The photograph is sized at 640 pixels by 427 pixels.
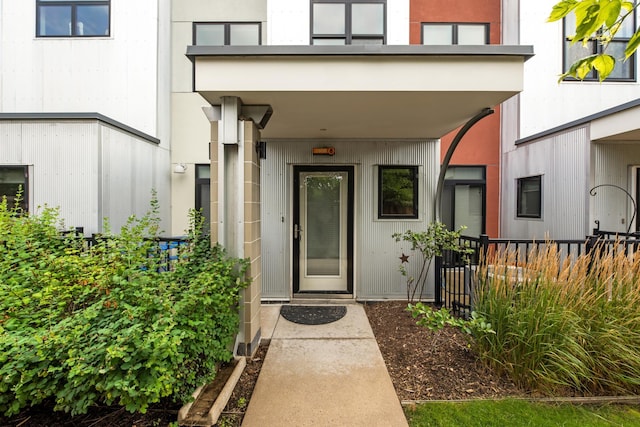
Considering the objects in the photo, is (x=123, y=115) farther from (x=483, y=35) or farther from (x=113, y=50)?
(x=483, y=35)

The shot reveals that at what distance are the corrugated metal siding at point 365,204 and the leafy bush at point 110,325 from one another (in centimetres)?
198

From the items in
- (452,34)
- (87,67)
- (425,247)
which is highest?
(452,34)

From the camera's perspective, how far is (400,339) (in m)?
3.55

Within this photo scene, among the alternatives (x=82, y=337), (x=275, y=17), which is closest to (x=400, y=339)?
(x=82, y=337)

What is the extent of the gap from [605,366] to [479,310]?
995mm

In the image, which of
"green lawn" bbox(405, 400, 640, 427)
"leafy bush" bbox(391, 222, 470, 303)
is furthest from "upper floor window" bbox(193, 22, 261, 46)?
"green lawn" bbox(405, 400, 640, 427)

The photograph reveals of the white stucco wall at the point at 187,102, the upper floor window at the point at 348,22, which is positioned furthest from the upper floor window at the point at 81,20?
the upper floor window at the point at 348,22

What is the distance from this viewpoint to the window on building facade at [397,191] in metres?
5.00

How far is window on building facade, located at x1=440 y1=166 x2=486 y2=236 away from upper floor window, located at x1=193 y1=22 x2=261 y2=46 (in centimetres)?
509

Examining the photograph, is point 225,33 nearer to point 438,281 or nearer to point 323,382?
point 438,281

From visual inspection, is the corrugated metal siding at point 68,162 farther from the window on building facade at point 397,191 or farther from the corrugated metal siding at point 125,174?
the window on building facade at point 397,191

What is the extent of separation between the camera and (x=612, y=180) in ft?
15.7

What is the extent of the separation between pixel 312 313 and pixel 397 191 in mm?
2329

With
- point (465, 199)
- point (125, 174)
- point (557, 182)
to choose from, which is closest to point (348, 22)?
point (465, 199)
